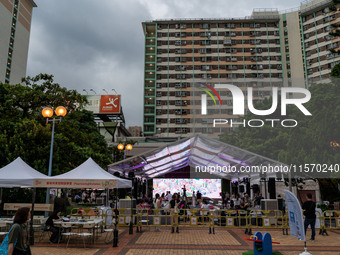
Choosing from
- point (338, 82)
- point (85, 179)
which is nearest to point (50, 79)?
point (85, 179)

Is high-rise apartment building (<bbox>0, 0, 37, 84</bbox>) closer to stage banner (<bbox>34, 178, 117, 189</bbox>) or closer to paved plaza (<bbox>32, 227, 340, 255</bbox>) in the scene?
stage banner (<bbox>34, 178, 117, 189</bbox>)

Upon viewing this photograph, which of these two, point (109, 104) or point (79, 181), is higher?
point (109, 104)

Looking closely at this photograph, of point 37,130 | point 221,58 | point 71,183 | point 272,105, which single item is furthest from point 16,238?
point 221,58

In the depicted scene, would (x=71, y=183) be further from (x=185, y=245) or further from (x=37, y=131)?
(x=37, y=131)

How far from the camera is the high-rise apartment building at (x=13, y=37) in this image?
5562 cm

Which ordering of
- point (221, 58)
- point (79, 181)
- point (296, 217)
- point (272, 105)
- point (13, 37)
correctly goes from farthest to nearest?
point (221, 58)
point (13, 37)
point (272, 105)
point (79, 181)
point (296, 217)

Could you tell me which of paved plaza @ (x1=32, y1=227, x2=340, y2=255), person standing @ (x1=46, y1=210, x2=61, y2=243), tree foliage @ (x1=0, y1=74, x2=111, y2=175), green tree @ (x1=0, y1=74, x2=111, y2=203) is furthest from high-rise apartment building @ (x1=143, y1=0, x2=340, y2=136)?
person standing @ (x1=46, y1=210, x2=61, y2=243)

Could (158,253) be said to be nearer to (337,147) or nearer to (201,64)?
(337,147)

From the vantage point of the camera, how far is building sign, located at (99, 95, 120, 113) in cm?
5134

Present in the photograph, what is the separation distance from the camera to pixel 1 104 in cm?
1936

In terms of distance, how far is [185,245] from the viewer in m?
9.36

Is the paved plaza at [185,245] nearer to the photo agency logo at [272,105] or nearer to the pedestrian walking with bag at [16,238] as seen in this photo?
the pedestrian walking with bag at [16,238]

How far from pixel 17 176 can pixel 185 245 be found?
628 centimetres

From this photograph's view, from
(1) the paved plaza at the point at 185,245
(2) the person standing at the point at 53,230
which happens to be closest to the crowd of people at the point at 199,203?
(1) the paved plaza at the point at 185,245
